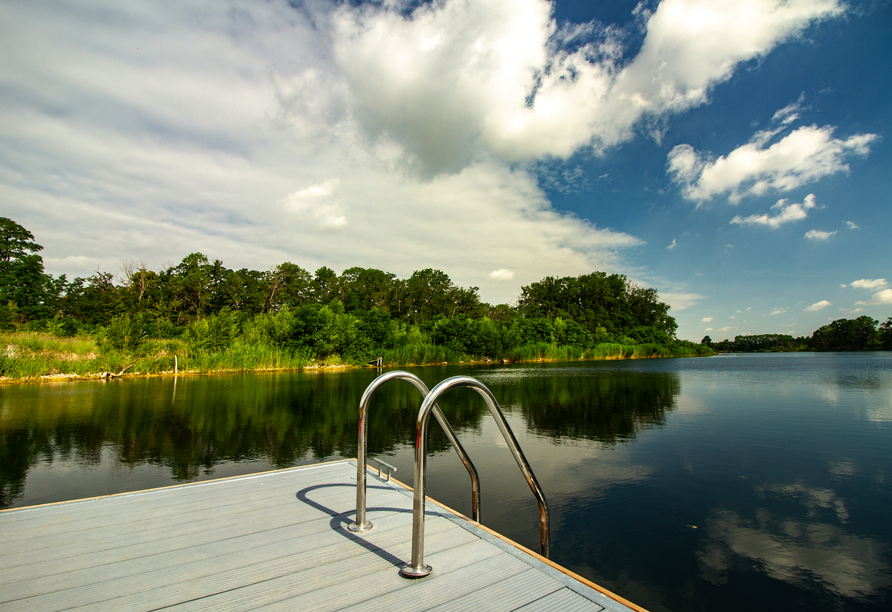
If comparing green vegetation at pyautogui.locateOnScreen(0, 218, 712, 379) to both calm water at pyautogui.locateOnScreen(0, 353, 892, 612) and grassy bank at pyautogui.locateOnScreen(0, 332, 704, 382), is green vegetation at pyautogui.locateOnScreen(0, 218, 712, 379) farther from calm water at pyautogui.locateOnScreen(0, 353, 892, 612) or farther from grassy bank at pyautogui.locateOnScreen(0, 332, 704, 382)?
calm water at pyautogui.locateOnScreen(0, 353, 892, 612)

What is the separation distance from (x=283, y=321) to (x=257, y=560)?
94.7 ft

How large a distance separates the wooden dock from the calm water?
1.72 m

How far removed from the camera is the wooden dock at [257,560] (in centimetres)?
192

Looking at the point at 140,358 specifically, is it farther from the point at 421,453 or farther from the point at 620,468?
the point at 421,453

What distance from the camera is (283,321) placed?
29.3m

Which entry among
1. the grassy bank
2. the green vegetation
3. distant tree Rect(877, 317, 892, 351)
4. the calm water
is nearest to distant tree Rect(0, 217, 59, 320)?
the green vegetation

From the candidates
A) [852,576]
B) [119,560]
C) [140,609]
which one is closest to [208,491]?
[119,560]

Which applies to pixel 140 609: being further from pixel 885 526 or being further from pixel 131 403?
pixel 131 403

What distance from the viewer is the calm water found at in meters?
3.63

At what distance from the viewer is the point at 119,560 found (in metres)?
2.33

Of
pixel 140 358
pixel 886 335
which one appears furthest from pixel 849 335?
pixel 140 358

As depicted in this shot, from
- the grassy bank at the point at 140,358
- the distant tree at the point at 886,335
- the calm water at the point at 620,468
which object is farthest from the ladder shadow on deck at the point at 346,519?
the distant tree at the point at 886,335

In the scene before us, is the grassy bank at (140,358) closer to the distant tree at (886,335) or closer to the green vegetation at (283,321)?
the green vegetation at (283,321)

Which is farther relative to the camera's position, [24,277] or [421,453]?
[24,277]
